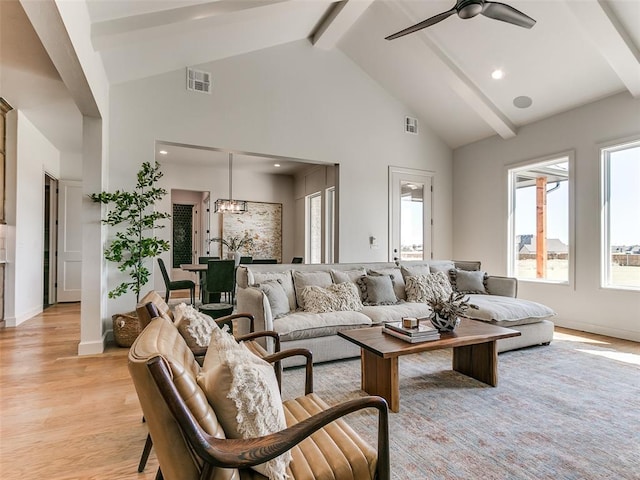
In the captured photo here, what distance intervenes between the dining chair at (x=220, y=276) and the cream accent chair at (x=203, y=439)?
4.30 m

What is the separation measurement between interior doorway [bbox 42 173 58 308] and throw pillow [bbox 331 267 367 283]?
234 inches

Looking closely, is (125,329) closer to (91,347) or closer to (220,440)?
(91,347)

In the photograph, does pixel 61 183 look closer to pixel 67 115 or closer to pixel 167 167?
pixel 167 167

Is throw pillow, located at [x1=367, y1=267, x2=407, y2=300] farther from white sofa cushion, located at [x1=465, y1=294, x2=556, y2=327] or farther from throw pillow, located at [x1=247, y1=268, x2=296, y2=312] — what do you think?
throw pillow, located at [x1=247, y1=268, x2=296, y2=312]

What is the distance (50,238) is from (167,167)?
2.67m

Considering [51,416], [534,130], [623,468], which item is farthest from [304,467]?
[534,130]

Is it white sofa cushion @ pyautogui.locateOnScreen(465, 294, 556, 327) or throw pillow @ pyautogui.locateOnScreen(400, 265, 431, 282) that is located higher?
throw pillow @ pyautogui.locateOnScreen(400, 265, 431, 282)

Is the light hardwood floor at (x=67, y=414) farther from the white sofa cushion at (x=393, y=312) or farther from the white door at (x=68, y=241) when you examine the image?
the white door at (x=68, y=241)

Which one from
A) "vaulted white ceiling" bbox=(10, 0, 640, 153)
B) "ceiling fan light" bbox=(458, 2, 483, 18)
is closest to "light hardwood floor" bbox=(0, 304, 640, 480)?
"vaulted white ceiling" bbox=(10, 0, 640, 153)

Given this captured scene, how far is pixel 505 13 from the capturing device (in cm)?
302

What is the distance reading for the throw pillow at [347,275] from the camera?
4.01m

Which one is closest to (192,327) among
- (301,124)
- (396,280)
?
(396,280)

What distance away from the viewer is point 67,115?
4.90m

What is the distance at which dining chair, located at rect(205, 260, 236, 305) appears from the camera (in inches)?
213
